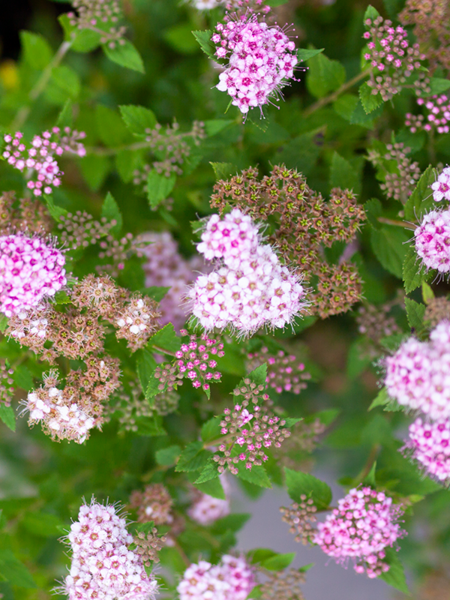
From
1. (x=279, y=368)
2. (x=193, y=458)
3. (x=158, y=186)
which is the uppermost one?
(x=158, y=186)

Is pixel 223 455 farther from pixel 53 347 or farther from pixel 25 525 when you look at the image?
pixel 25 525

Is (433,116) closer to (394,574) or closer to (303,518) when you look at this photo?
(303,518)

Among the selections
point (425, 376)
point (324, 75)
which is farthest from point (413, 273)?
point (324, 75)

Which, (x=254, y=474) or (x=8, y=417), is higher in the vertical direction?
(x=8, y=417)

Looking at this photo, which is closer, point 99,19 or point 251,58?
point 251,58

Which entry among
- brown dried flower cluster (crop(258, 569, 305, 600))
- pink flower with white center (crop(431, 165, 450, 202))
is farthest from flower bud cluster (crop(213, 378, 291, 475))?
pink flower with white center (crop(431, 165, 450, 202))

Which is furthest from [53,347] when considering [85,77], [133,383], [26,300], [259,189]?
[85,77]

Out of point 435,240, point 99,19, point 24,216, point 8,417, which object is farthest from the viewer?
point 99,19

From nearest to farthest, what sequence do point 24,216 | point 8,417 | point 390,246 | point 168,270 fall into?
point 8,417 < point 24,216 < point 390,246 < point 168,270
